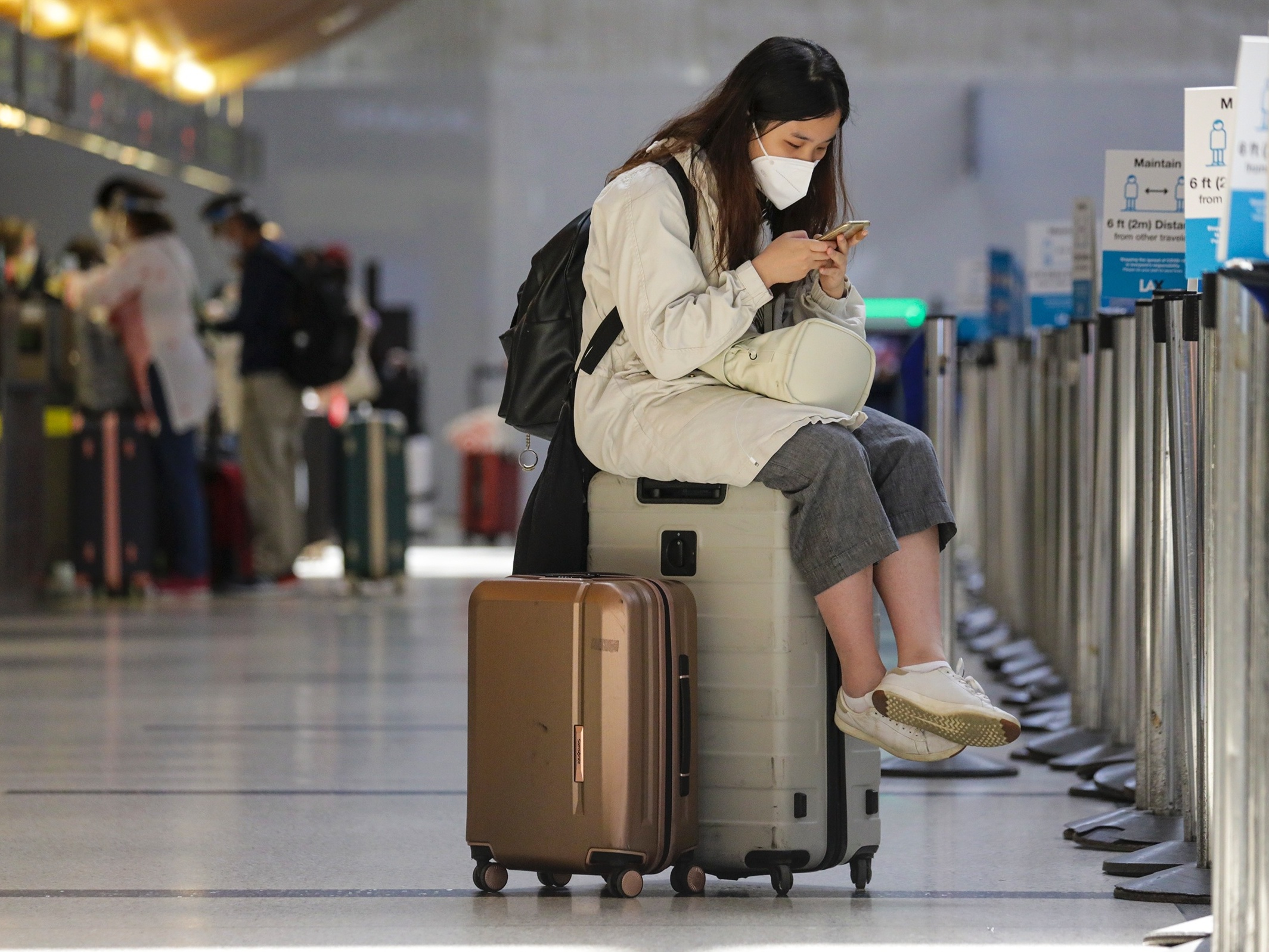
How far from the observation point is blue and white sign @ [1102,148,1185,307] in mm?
3660

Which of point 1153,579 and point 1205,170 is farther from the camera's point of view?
point 1153,579

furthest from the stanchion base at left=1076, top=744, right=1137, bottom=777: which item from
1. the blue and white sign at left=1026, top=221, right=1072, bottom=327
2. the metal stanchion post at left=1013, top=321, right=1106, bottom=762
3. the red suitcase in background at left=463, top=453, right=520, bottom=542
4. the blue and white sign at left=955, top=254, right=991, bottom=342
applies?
the red suitcase in background at left=463, top=453, right=520, bottom=542

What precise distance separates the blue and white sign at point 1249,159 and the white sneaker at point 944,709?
0.77 meters

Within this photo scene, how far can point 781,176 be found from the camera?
280 centimetres

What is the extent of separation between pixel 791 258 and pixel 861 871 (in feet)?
3.05

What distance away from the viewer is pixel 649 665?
8.30ft

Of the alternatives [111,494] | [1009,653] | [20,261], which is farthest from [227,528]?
[1009,653]

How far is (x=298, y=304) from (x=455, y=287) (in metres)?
7.73

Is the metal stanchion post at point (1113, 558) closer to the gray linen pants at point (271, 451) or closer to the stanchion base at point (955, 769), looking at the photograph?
the stanchion base at point (955, 769)

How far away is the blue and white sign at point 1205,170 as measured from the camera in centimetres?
274

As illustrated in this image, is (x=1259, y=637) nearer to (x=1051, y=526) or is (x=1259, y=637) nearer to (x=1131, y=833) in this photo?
(x=1131, y=833)

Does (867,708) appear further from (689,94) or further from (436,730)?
(689,94)

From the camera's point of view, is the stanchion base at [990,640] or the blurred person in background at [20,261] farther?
the blurred person in background at [20,261]

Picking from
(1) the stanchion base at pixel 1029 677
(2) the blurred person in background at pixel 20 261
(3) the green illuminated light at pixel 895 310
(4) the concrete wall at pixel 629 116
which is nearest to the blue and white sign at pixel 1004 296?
(1) the stanchion base at pixel 1029 677
